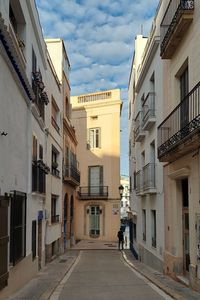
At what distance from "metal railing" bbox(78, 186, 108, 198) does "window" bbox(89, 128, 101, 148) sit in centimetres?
384

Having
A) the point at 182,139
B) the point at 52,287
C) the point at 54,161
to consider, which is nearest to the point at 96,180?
the point at 54,161

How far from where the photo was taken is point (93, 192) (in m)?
39.1

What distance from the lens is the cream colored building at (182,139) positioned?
430 inches

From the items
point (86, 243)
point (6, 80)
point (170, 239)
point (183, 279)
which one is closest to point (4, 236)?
point (6, 80)

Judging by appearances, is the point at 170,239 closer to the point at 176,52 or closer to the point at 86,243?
the point at 176,52

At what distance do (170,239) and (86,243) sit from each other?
869 inches

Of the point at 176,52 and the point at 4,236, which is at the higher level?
the point at 176,52

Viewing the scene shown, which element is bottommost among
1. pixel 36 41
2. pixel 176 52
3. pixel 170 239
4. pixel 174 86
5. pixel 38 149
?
pixel 170 239

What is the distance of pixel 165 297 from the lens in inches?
392

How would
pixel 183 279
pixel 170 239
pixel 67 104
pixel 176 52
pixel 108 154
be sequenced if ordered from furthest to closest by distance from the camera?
pixel 108 154 < pixel 67 104 < pixel 170 239 < pixel 176 52 < pixel 183 279

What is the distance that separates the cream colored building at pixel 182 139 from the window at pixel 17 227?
4.36m

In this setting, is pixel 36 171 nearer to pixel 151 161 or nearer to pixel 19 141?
pixel 19 141

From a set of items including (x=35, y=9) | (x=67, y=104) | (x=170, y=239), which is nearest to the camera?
(x=170, y=239)

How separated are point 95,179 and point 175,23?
28.3m
